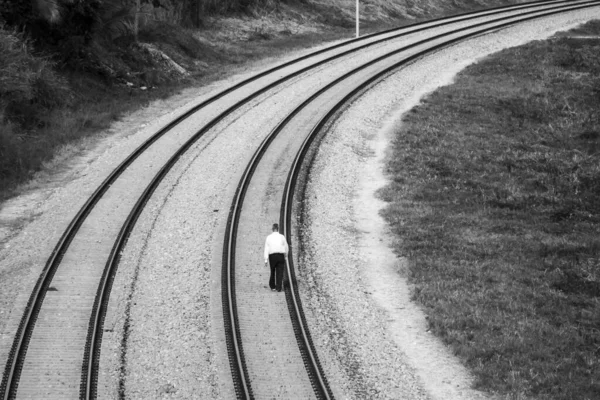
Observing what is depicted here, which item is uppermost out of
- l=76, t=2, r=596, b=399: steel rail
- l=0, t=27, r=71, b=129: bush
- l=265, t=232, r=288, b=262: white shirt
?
l=0, t=27, r=71, b=129: bush

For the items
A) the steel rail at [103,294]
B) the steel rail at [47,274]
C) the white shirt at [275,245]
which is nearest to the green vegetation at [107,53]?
the steel rail at [47,274]

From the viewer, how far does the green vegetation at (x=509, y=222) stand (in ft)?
48.2

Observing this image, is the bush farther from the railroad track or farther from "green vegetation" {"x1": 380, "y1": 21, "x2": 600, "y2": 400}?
"green vegetation" {"x1": 380, "y1": 21, "x2": 600, "y2": 400}

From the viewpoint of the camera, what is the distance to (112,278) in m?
16.8

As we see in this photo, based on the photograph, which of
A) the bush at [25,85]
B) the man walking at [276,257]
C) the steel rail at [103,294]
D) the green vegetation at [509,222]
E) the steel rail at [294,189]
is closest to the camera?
the steel rail at [103,294]

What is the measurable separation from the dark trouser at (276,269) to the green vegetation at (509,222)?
2.96 m

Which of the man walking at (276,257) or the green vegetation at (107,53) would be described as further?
the green vegetation at (107,53)

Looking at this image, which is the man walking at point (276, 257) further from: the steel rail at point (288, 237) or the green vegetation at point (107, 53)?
the green vegetation at point (107, 53)

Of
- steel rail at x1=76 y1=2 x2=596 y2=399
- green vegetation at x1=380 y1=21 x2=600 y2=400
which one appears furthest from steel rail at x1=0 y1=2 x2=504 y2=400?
green vegetation at x1=380 y1=21 x2=600 y2=400

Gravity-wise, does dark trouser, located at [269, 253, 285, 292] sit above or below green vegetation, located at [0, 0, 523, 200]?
below

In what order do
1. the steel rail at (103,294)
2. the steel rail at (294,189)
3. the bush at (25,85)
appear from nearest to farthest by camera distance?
the steel rail at (103,294)
the steel rail at (294,189)
the bush at (25,85)

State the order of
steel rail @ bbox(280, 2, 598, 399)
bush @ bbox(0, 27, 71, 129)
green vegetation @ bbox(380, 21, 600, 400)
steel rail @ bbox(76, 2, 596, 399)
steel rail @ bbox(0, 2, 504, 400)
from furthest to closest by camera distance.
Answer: bush @ bbox(0, 27, 71, 129) → green vegetation @ bbox(380, 21, 600, 400) → steel rail @ bbox(280, 2, 598, 399) → steel rail @ bbox(0, 2, 504, 400) → steel rail @ bbox(76, 2, 596, 399)

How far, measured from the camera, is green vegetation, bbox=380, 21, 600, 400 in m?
14.7

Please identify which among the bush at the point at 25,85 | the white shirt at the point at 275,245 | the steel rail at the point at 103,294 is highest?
the bush at the point at 25,85
